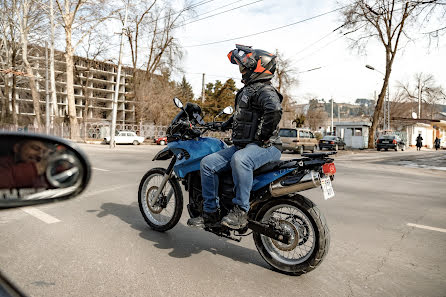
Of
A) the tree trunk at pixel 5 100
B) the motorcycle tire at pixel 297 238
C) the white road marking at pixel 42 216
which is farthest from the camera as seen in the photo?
the tree trunk at pixel 5 100

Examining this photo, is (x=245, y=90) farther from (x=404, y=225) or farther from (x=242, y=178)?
(x=404, y=225)

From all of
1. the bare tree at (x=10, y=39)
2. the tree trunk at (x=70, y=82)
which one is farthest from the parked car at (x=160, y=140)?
the bare tree at (x=10, y=39)

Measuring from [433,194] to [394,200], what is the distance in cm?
158


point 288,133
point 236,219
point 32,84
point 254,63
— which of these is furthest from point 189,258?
point 32,84

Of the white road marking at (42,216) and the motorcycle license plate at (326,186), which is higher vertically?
the motorcycle license plate at (326,186)

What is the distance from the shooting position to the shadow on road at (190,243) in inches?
132

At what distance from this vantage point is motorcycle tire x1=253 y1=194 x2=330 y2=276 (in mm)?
2816

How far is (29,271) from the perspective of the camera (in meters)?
2.81

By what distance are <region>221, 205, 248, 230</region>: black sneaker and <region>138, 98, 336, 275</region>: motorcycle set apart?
105 mm

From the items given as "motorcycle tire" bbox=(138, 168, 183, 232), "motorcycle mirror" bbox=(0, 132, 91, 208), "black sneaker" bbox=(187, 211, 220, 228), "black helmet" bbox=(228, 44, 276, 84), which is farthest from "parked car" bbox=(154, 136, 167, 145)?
"motorcycle mirror" bbox=(0, 132, 91, 208)

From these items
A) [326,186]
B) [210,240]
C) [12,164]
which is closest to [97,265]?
[210,240]

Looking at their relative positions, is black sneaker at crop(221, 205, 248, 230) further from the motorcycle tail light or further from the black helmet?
the black helmet

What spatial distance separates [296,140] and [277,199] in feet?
68.1

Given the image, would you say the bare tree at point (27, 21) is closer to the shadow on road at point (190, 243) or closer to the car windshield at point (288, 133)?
the car windshield at point (288, 133)
